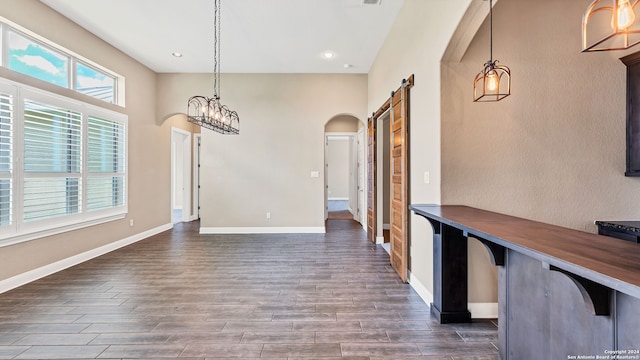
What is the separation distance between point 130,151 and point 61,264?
2.14 m

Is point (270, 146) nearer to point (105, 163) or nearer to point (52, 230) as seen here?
point (105, 163)

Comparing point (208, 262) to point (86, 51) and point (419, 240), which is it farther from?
point (86, 51)

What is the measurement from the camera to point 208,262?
12.8 ft

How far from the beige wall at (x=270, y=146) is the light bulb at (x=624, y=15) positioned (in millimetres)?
4750

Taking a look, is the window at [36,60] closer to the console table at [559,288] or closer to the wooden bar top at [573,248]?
the console table at [559,288]

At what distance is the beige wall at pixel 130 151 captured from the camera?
10.3 ft

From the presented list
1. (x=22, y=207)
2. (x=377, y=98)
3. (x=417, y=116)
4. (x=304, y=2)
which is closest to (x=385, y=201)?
(x=377, y=98)

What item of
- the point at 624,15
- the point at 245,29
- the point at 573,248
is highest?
the point at 245,29

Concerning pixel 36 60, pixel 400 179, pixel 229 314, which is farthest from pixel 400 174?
pixel 36 60

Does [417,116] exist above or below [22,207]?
above

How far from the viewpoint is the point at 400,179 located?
10.8 feet

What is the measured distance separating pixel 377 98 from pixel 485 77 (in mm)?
2970

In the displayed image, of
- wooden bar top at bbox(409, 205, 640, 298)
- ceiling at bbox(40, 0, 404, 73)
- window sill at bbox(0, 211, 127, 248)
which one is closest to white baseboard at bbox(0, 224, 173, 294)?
window sill at bbox(0, 211, 127, 248)

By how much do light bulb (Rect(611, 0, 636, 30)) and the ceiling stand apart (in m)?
2.69
